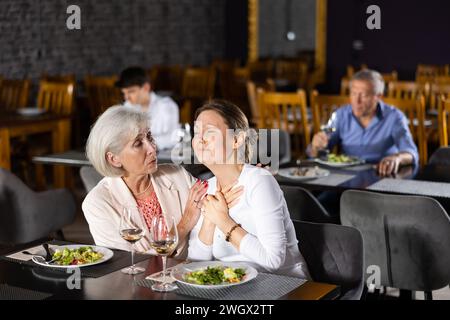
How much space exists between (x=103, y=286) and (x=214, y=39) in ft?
29.4

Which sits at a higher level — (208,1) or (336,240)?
(208,1)

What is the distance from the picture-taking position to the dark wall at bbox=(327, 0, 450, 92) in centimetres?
919

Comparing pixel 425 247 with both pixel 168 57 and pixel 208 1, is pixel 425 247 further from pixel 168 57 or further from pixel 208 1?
pixel 208 1

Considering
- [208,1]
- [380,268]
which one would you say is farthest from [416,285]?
[208,1]

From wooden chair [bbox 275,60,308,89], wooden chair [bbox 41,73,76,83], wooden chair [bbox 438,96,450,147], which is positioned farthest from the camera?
wooden chair [bbox 275,60,308,89]

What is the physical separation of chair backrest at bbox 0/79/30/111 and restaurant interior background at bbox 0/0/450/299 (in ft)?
0.93

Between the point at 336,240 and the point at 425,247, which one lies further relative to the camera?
the point at 425,247

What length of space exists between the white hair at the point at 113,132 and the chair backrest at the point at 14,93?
184 inches

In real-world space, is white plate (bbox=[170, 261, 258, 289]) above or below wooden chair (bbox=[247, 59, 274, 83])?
below

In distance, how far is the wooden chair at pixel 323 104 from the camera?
535 cm

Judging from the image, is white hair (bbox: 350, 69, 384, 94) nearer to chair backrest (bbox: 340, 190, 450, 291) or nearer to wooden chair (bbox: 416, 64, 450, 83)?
chair backrest (bbox: 340, 190, 450, 291)

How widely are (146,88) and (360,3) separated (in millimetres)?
5113

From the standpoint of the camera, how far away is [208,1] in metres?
10.6

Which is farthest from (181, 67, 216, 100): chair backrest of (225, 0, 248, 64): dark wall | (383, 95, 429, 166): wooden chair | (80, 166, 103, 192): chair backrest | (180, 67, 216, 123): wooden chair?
(80, 166, 103, 192): chair backrest
